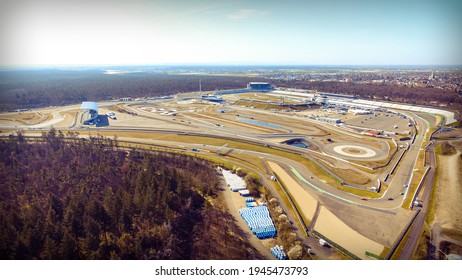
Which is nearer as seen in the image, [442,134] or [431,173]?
[431,173]

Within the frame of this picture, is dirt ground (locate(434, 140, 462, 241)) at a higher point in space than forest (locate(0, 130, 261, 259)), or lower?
lower

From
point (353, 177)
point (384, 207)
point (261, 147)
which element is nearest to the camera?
point (384, 207)

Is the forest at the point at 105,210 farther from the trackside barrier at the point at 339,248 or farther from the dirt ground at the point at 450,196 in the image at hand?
the dirt ground at the point at 450,196

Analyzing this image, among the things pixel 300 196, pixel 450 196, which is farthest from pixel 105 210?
pixel 450 196

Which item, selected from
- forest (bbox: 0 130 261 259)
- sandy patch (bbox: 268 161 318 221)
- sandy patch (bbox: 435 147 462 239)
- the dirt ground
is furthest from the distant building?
forest (bbox: 0 130 261 259)

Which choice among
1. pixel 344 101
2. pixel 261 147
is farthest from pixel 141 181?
pixel 344 101

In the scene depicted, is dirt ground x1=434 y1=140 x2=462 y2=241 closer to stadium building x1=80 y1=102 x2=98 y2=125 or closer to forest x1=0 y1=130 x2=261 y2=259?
forest x1=0 y1=130 x2=261 y2=259

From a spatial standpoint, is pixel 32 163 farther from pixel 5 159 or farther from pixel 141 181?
pixel 141 181
